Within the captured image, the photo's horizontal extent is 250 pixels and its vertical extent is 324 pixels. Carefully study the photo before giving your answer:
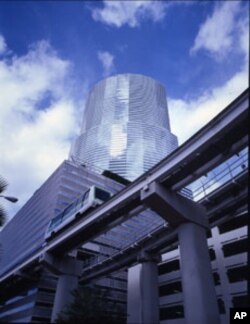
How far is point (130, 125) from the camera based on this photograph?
175 m

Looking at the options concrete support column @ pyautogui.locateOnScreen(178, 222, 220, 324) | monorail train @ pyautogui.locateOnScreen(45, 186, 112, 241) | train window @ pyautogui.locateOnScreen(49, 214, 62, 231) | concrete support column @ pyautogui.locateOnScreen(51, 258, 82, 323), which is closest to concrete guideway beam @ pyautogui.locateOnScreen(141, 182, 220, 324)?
concrete support column @ pyautogui.locateOnScreen(178, 222, 220, 324)

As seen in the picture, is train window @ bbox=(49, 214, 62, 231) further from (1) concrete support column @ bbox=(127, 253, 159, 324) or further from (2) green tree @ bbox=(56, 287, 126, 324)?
(2) green tree @ bbox=(56, 287, 126, 324)

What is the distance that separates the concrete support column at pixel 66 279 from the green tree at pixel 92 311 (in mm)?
12946

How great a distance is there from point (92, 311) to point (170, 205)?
8.11m

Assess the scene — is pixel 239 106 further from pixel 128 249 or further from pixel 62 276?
pixel 62 276

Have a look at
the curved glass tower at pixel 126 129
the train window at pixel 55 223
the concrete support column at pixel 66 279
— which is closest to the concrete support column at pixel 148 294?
the concrete support column at pixel 66 279

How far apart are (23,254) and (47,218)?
14.2 meters

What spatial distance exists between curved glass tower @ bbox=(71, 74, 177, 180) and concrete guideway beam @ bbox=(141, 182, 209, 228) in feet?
420

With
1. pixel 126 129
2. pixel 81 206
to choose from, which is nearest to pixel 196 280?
pixel 81 206

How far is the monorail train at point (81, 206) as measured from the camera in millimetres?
26667

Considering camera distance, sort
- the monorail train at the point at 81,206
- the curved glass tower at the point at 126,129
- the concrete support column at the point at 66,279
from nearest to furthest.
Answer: the monorail train at the point at 81,206 → the concrete support column at the point at 66,279 → the curved glass tower at the point at 126,129

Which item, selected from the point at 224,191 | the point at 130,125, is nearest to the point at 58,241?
the point at 224,191

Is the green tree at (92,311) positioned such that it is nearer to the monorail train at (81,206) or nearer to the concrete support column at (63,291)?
the monorail train at (81,206)

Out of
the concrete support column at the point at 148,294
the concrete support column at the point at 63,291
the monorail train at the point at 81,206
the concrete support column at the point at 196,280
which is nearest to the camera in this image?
the concrete support column at the point at 196,280
